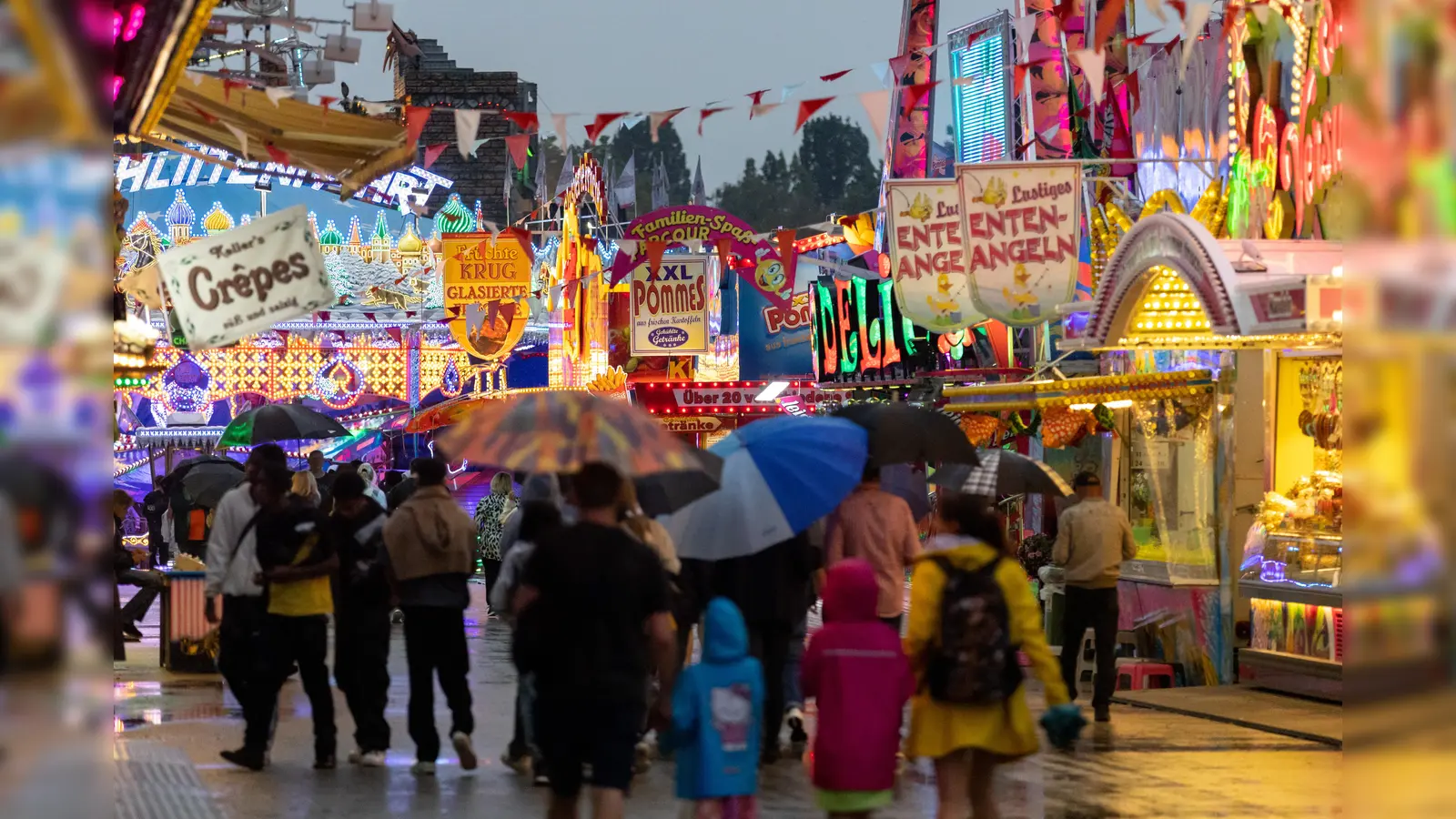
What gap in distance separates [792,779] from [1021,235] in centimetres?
693

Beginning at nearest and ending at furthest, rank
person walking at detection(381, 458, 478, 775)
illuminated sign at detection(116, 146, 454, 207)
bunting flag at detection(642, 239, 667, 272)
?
person walking at detection(381, 458, 478, 775) → bunting flag at detection(642, 239, 667, 272) → illuminated sign at detection(116, 146, 454, 207)

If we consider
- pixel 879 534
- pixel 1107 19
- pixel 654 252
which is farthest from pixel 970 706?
pixel 654 252

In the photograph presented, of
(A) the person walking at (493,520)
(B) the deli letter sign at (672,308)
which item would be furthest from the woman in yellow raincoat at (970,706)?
(B) the deli letter sign at (672,308)

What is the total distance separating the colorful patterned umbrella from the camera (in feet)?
26.4

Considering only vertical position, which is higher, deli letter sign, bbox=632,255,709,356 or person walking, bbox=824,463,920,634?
deli letter sign, bbox=632,255,709,356

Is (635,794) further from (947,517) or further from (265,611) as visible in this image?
(947,517)

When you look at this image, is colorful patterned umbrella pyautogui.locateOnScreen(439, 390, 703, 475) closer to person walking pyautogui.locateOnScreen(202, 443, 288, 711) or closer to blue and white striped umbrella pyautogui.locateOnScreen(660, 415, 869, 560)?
blue and white striped umbrella pyautogui.locateOnScreen(660, 415, 869, 560)

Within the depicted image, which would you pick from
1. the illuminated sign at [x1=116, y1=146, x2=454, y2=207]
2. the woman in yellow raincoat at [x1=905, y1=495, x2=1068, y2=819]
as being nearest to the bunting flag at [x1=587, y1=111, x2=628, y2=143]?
the woman in yellow raincoat at [x1=905, y1=495, x2=1068, y2=819]

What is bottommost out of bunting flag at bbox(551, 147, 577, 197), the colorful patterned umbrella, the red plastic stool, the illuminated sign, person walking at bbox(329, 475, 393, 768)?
the red plastic stool

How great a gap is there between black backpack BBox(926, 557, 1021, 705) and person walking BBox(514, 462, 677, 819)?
4.01 feet

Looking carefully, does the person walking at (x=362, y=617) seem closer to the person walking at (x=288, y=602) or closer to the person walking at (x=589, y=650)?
the person walking at (x=288, y=602)

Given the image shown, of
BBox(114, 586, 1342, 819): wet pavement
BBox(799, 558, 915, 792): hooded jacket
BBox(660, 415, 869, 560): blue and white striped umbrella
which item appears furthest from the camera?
BBox(660, 415, 869, 560): blue and white striped umbrella

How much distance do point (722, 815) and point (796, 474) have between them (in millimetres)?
2909

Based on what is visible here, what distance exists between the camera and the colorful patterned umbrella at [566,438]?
26.4 ft
